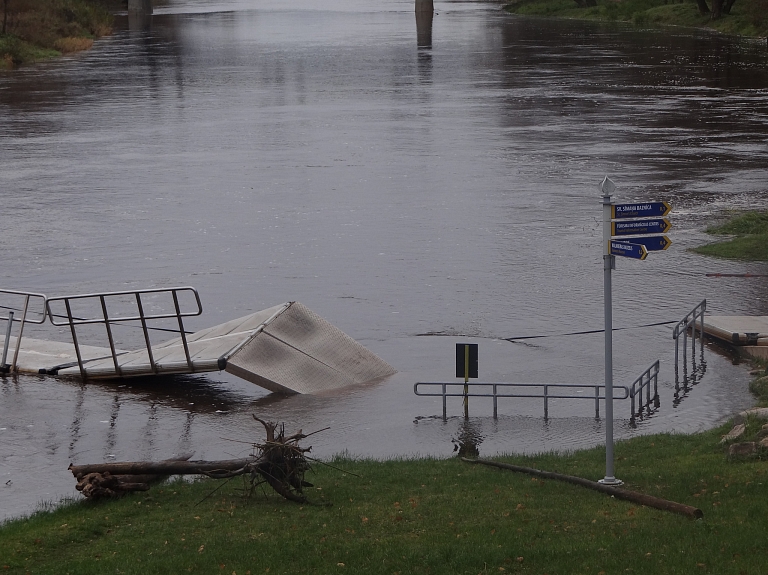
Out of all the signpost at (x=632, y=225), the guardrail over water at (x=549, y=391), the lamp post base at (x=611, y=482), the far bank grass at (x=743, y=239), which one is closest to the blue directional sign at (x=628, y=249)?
the signpost at (x=632, y=225)

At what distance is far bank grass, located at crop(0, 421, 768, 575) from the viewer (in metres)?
9.66

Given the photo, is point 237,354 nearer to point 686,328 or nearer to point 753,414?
point 686,328

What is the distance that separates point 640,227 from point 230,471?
4489mm

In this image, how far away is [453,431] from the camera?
15820mm

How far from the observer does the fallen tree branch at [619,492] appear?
10.6 metres

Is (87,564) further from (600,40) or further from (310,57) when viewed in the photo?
(600,40)

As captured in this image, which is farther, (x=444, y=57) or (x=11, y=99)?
(x=444, y=57)

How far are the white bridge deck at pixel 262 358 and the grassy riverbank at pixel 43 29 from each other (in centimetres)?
5932

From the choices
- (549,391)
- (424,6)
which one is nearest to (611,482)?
(549,391)

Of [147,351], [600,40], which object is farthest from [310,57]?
[147,351]

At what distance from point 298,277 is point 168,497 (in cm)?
1279

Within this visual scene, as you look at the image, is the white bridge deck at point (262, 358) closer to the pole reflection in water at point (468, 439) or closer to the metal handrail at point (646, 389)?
the pole reflection in water at point (468, 439)

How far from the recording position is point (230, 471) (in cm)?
1216

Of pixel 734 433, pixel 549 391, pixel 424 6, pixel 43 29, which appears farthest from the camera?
pixel 424 6
